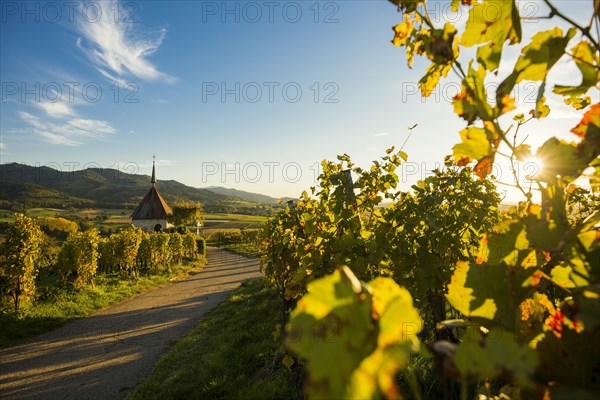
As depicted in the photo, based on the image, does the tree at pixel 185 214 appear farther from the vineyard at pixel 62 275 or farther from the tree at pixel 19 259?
the tree at pixel 19 259

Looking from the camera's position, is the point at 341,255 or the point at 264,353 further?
the point at 264,353

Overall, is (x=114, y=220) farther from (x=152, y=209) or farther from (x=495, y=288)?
(x=495, y=288)

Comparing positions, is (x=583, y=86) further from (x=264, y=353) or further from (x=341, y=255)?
(x=264, y=353)

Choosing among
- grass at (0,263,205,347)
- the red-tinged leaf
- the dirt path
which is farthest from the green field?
the red-tinged leaf

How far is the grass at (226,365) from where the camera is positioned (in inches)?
217

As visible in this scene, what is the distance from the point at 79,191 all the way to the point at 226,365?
181 meters

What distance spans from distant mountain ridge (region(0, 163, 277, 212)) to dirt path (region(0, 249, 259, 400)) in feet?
298

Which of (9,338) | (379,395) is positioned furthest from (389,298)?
(9,338)

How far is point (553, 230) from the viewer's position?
0.72 metres

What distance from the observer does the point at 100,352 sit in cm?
867

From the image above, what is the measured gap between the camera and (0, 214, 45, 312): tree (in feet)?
35.8

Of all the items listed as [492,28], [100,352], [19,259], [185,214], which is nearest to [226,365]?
[100,352]

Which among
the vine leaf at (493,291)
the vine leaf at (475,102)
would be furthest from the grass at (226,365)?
the vine leaf at (475,102)

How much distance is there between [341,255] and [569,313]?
2159 millimetres
